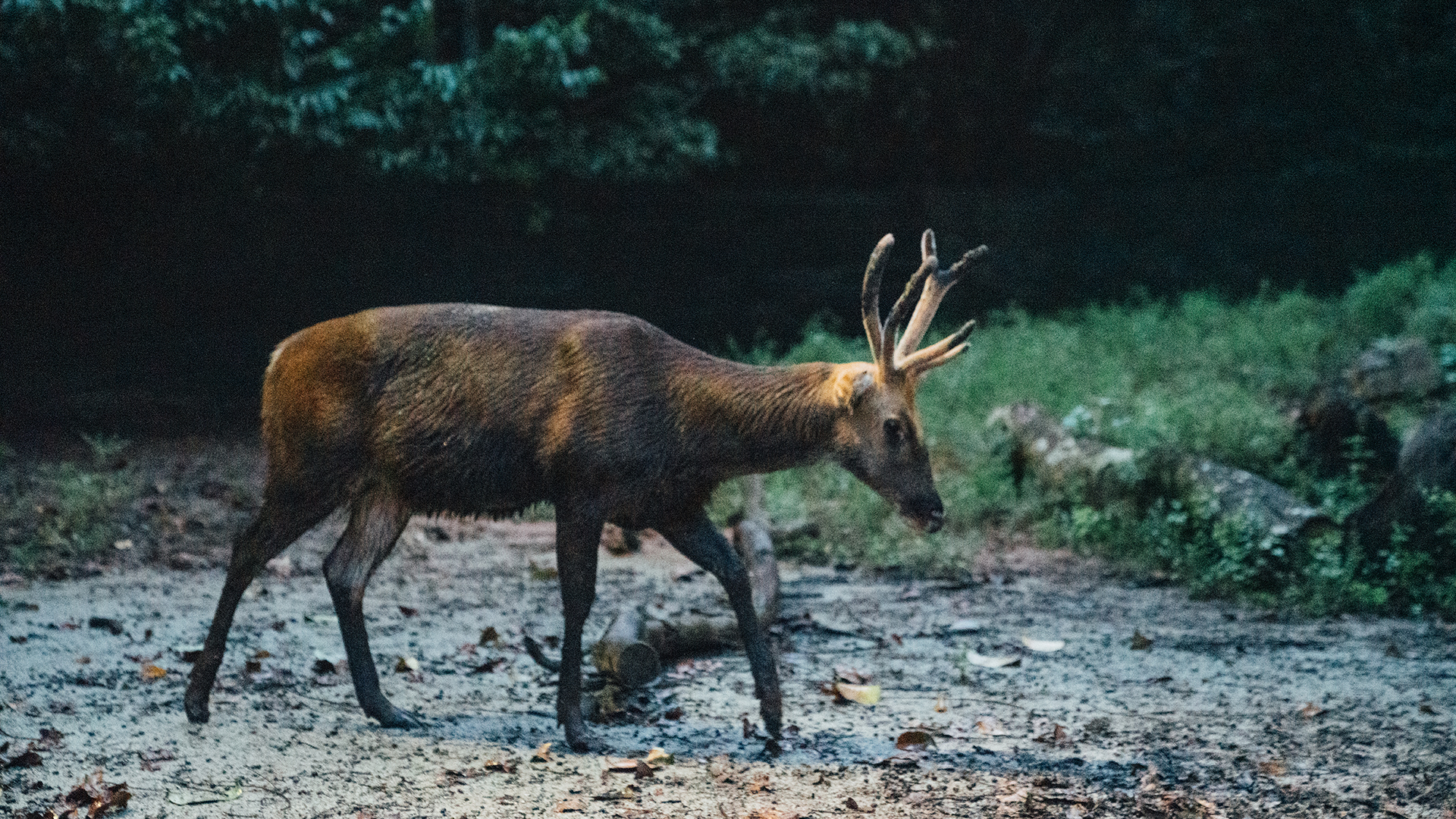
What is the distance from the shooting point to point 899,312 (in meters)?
4.95

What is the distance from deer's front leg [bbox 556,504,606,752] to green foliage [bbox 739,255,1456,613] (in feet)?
12.6

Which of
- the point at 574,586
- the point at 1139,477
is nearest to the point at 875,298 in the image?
the point at 574,586

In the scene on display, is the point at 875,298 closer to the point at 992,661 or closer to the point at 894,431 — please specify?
the point at 894,431

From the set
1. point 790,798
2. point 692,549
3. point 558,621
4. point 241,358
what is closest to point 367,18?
point 241,358

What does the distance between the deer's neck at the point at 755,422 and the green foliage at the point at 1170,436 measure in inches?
141

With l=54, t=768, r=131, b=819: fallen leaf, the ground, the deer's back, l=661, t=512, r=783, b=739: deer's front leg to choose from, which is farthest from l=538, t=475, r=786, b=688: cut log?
l=54, t=768, r=131, b=819: fallen leaf

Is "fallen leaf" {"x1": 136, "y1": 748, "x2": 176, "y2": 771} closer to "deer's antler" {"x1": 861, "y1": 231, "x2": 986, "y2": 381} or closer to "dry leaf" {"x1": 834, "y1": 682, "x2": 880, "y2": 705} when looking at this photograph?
"dry leaf" {"x1": 834, "y1": 682, "x2": 880, "y2": 705}

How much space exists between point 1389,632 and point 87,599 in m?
6.90

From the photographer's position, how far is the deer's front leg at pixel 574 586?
5.14 metres

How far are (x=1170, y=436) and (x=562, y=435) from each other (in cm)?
555

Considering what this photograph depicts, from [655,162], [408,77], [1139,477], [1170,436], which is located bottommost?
[1139,477]

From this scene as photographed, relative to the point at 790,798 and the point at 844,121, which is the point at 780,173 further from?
the point at 790,798

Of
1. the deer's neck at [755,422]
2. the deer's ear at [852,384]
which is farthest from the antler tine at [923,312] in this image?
the deer's neck at [755,422]

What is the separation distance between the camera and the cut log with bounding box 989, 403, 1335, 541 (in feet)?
26.3
